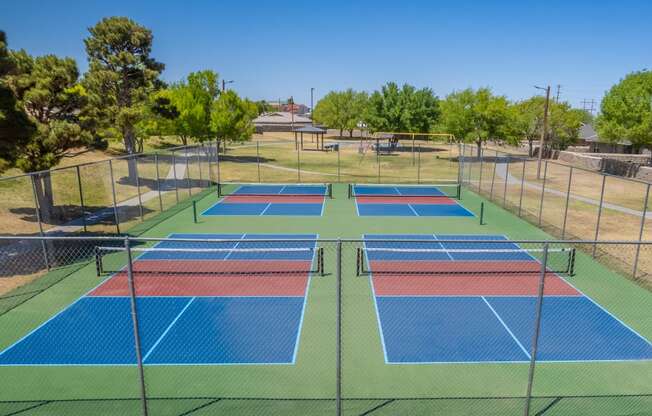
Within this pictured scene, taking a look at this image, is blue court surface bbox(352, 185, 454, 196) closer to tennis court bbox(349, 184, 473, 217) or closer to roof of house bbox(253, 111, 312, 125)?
tennis court bbox(349, 184, 473, 217)

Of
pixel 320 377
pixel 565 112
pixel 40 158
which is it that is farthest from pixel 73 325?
pixel 565 112

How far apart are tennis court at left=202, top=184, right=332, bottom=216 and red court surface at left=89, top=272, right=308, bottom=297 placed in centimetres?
894

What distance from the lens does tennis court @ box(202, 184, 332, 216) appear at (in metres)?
23.2

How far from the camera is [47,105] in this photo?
16.7 metres

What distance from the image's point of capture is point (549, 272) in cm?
1409

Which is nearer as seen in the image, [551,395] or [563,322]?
[551,395]

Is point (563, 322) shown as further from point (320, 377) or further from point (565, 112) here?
point (565, 112)

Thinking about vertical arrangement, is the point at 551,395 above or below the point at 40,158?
below

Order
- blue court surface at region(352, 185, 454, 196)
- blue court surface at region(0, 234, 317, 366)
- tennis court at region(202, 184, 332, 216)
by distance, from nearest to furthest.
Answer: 1. blue court surface at region(0, 234, 317, 366)
2. tennis court at region(202, 184, 332, 216)
3. blue court surface at region(352, 185, 454, 196)

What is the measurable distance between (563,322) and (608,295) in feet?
8.37

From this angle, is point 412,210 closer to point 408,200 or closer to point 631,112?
point 408,200

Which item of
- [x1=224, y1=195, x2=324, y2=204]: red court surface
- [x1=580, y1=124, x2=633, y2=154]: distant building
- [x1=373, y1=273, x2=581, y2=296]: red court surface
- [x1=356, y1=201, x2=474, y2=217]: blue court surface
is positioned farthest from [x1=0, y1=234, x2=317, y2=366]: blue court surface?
[x1=580, y1=124, x2=633, y2=154]: distant building

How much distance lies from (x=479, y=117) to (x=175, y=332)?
44.2 metres

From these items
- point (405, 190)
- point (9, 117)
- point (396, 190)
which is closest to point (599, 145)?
point (405, 190)
